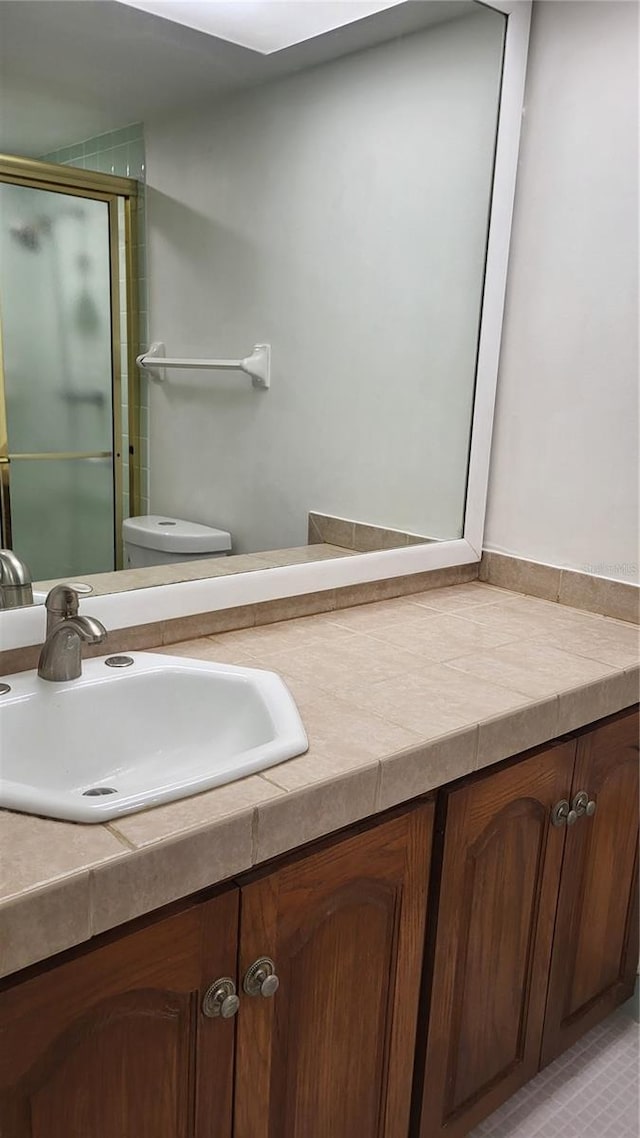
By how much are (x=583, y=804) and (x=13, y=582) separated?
3.35 ft

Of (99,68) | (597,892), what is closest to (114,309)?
(99,68)

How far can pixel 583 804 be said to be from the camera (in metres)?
1.50

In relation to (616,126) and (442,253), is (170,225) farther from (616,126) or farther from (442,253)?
(616,126)

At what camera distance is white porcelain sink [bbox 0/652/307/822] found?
1.15m

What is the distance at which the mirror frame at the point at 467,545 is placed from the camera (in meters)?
1.46

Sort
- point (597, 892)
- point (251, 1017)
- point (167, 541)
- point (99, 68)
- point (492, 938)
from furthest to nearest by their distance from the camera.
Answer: point (597, 892) → point (167, 541) → point (492, 938) → point (99, 68) → point (251, 1017)

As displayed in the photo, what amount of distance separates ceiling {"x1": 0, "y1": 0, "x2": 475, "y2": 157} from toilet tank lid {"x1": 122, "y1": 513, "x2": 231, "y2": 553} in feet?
1.88

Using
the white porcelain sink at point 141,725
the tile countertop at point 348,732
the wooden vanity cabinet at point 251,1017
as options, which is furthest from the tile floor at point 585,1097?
the white porcelain sink at point 141,725

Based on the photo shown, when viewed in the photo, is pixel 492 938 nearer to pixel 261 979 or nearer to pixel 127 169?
pixel 261 979

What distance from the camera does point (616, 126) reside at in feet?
5.41

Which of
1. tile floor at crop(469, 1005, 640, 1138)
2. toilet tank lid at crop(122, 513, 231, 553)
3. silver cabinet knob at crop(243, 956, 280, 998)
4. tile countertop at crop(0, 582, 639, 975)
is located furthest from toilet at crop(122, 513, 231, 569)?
tile floor at crop(469, 1005, 640, 1138)

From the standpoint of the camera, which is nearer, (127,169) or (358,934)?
(358,934)

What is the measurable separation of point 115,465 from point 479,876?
87 centimetres

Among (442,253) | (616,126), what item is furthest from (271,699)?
(616,126)
